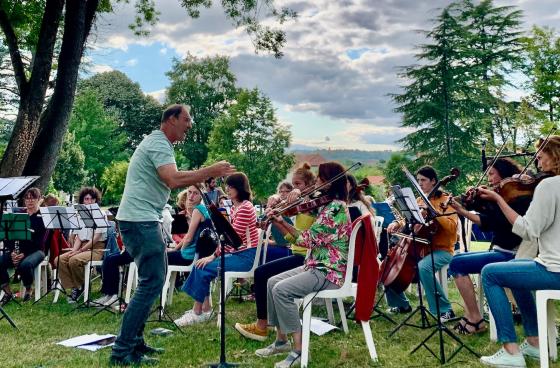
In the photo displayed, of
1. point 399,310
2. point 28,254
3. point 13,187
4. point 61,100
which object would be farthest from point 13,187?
point 61,100

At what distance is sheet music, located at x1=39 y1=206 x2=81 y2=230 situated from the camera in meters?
6.80

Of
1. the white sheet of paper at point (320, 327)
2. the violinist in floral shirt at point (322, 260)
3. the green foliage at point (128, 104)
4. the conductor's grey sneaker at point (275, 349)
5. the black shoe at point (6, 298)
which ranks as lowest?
the black shoe at point (6, 298)

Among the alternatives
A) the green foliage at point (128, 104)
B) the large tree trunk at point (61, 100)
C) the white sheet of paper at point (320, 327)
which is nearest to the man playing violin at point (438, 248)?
the white sheet of paper at point (320, 327)

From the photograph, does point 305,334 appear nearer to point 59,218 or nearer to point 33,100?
point 59,218

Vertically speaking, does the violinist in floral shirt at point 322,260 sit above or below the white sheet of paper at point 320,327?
above

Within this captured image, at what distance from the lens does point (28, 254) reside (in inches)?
291

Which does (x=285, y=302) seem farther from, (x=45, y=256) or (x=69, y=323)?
(x=45, y=256)

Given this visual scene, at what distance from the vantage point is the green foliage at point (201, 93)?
4191 centimetres

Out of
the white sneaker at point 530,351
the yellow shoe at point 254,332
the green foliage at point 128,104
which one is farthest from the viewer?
the green foliage at point 128,104

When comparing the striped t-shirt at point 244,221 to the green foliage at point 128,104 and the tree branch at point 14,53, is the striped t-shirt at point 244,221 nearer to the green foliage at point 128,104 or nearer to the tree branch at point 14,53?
the tree branch at point 14,53

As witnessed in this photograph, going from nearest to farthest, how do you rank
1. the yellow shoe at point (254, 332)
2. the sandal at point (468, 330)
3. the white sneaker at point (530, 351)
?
the white sneaker at point (530, 351)
the yellow shoe at point (254, 332)
the sandal at point (468, 330)

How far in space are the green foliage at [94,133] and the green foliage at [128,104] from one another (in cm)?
202

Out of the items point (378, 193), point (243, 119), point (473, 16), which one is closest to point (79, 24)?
point (378, 193)

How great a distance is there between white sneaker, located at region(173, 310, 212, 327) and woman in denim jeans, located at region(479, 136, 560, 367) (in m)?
3.00
